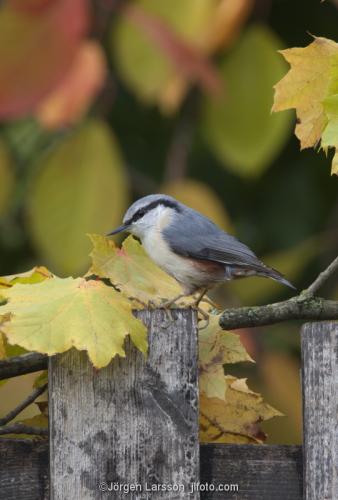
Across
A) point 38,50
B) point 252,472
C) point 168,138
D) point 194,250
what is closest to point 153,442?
point 252,472

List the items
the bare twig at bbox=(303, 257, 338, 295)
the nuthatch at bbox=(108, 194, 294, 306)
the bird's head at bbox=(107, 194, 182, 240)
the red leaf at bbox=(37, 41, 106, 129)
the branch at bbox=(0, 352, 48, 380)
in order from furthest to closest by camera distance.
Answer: the red leaf at bbox=(37, 41, 106, 129) < the bird's head at bbox=(107, 194, 182, 240) < the nuthatch at bbox=(108, 194, 294, 306) < the bare twig at bbox=(303, 257, 338, 295) < the branch at bbox=(0, 352, 48, 380)

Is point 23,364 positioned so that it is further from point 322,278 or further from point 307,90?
point 307,90

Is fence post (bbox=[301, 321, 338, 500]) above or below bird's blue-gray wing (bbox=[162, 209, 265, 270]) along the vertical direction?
below

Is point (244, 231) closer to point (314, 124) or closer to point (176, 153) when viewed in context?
point (176, 153)

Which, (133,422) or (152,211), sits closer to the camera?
(133,422)

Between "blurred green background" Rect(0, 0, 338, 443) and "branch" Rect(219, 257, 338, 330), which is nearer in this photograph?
"branch" Rect(219, 257, 338, 330)

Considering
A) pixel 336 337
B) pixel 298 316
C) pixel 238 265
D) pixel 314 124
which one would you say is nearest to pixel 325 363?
pixel 336 337

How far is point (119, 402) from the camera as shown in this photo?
1874 millimetres

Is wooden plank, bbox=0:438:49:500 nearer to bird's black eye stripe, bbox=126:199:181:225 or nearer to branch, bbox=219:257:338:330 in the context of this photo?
branch, bbox=219:257:338:330

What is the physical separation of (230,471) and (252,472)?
0.04 meters

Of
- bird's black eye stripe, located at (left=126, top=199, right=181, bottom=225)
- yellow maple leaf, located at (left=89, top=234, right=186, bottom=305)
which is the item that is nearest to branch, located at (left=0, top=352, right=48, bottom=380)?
yellow maple leaf, located at (left=89, top=234, right=186, bottom=305)

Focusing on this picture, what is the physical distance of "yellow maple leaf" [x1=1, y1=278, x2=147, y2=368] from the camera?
70.7 inches

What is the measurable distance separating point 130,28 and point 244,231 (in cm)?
123

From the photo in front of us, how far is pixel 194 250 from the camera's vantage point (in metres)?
2.78
